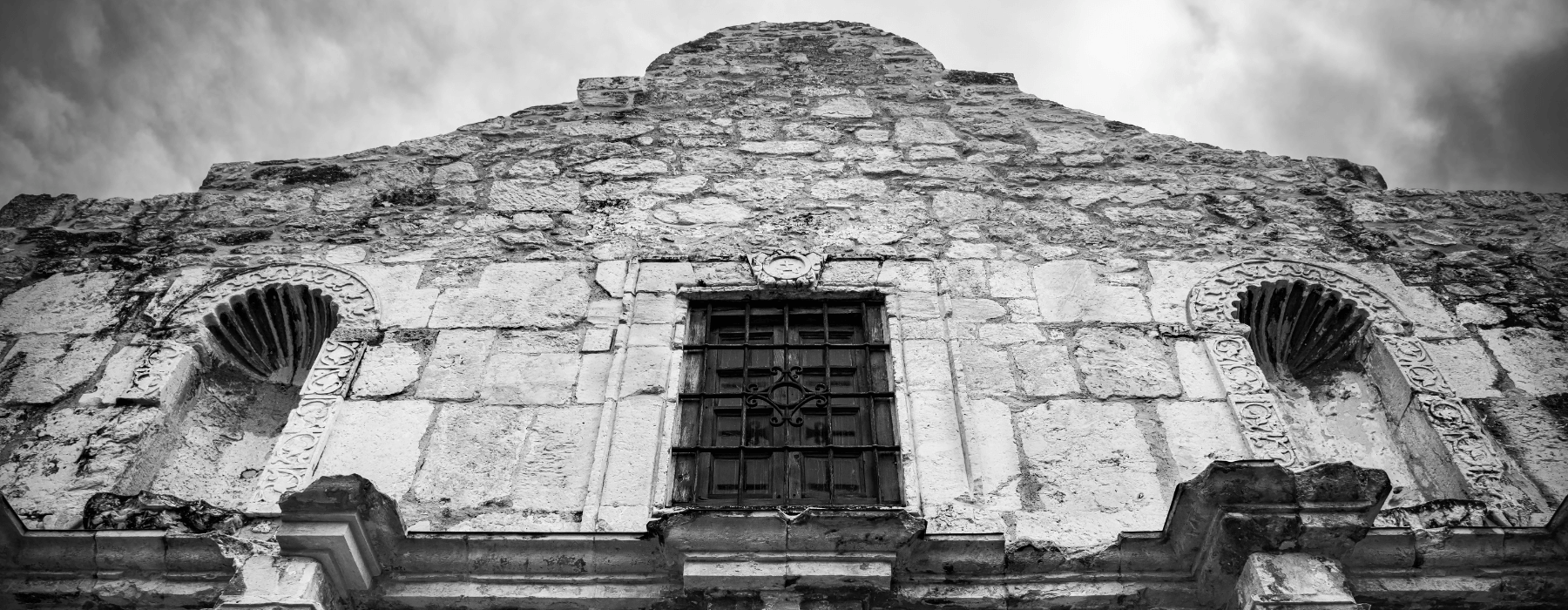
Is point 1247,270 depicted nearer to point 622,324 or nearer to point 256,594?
point 622,324

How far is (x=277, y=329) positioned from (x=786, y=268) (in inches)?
92.9

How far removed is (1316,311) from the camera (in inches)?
229

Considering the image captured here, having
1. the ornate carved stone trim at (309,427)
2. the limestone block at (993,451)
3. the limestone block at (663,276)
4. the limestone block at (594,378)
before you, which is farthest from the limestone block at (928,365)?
the ornate carved stone trim at (309,427)

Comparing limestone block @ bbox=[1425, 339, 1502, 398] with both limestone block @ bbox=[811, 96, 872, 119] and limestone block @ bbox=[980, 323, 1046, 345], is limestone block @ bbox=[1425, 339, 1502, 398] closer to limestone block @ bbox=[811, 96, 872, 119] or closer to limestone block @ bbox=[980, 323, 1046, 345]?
limestone block @ bbox=[980, 323, 1046, 345]

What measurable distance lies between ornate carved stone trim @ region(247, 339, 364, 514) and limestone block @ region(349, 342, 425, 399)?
46mm

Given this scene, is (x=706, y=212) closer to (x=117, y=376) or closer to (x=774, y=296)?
(x=774, y=296)

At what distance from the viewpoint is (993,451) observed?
4.77m

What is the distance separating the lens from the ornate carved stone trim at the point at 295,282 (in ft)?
18.3

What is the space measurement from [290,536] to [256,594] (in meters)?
0.20

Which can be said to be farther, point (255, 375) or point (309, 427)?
point (255, 375)

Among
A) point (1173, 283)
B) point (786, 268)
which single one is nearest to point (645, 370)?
point (786, 268)

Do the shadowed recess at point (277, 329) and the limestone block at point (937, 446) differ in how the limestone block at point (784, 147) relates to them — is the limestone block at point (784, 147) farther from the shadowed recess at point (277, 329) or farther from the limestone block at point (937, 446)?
the shadowed recess at point (277, 329)

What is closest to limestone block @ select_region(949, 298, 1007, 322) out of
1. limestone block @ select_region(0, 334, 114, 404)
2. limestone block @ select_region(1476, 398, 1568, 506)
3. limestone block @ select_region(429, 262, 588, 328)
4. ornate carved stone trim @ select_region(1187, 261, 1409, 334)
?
ornate carved stone trim @ select_region(1187, 261, 1409, 334)

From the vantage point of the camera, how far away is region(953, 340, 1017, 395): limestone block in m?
5.09
